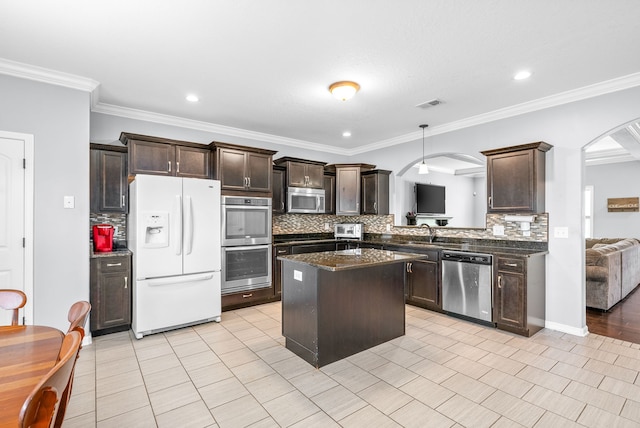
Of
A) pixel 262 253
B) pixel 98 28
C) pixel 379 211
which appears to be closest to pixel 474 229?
pixel 379 211

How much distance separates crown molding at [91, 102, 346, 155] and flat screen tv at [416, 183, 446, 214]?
10.5 ft

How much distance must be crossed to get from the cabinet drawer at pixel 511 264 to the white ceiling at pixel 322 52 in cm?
186

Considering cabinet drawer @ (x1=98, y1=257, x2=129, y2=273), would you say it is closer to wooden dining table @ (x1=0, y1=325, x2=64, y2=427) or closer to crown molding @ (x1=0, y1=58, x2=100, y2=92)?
crown molding @ (x1=0, y1=58, x2=100, y2=92)

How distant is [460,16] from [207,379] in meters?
3.34

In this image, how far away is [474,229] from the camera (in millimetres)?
4641

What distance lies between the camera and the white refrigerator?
11.5 feet

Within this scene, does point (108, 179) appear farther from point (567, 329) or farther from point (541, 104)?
point (567, 329)

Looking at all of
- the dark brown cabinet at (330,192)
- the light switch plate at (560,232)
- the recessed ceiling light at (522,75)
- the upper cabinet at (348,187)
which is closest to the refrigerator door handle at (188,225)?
the dark brown cabinet at (330,192)

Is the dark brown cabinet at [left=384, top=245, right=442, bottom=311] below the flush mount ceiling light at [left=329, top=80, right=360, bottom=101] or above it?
below

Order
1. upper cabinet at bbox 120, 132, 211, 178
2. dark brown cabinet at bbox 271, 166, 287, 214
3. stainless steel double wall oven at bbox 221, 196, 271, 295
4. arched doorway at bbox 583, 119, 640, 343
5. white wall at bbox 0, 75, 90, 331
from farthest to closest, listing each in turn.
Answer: dark brown cabinet at bbox 271, 166, 287, 214 → stainless steel double wall oven at bbox 221, 196, 271, 295 → arched doorway at bbox 583, 119, 640, 343 → upper cabinet at bbox 120, 132, 211, 178 → white wall at bbox 0, 75, 90, 331

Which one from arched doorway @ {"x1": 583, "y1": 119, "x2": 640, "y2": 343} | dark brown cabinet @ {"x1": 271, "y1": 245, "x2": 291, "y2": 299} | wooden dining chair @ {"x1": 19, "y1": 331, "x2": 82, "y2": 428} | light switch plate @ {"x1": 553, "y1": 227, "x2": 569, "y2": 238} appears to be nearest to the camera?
wooden dining chair @ {"x1": 19, "y1": 331, "x2": 82, "y2": 428}

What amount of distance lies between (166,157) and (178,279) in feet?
5.17

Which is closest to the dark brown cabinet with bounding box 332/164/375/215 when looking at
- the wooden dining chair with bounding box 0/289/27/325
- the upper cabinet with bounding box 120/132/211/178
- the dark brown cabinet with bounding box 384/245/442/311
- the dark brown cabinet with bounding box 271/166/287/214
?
the dark brown cabinet with bounding box 271/166/287/214

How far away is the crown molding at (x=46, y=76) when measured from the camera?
2.96 meters
